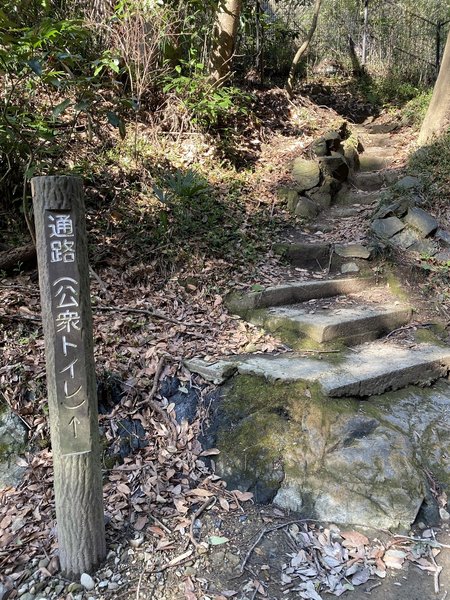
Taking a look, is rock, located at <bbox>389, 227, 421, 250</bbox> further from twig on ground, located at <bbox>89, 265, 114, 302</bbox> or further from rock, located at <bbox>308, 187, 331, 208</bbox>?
twig on ground, located at <bbox>89, 265, 114, 302</bbox>

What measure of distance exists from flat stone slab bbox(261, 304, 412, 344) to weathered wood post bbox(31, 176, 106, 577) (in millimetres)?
2155

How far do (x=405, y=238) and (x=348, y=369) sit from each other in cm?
250

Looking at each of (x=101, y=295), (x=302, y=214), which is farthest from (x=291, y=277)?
(x=101, y=295)

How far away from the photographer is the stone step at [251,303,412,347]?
3.92 m

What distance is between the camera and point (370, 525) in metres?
2.56

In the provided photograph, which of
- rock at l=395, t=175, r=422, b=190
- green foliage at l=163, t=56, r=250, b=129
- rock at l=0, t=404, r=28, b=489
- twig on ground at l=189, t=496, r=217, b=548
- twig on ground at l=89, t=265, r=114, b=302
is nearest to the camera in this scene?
twig on ground at l=189, t=496, r=217, b=548

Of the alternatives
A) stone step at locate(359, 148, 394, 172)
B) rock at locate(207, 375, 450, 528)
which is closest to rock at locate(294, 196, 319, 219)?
stone step at locate(359, 148, 394, 172)

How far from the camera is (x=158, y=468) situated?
291 cm

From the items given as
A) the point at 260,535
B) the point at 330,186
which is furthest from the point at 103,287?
the point at 330,186

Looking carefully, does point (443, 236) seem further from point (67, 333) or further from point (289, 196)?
point (67, 333)

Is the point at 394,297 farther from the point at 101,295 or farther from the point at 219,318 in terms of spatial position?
the point at 101,295

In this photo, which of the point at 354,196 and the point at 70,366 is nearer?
the point at 70,366

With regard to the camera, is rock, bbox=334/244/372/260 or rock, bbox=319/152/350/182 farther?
rock, bbox=319/152/350/182

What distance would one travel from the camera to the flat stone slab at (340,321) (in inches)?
154
